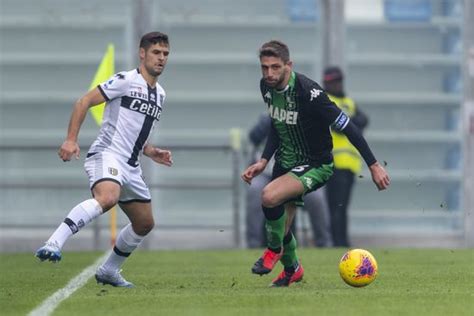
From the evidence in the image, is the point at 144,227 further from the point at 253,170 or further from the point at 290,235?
the point at 290,235

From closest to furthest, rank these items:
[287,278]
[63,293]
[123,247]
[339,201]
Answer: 1. [63,293]
2. [287,278]
3. [123,247]
4. [339,201]

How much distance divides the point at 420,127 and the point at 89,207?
10008mm

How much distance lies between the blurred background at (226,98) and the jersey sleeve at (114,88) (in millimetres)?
8204

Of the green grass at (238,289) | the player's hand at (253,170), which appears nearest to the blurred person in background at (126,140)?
the green grass at (238,289)

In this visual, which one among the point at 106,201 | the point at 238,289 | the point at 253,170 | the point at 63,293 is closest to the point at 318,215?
the point at 253,170

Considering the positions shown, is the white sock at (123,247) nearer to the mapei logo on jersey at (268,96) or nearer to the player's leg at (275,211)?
the player's leg at (275,211)

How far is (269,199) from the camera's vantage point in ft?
35.4

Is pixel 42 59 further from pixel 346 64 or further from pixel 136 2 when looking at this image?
pixel 346 64

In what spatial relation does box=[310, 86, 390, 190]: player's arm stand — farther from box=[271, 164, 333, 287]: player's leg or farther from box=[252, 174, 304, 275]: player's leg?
box=[252, 174, 304, 275]: player's leg

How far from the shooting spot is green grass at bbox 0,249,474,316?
29.6 feet

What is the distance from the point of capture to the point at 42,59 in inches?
770

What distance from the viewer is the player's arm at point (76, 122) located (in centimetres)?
1020

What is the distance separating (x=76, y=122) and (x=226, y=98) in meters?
9.29

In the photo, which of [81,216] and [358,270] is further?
[358,270]
